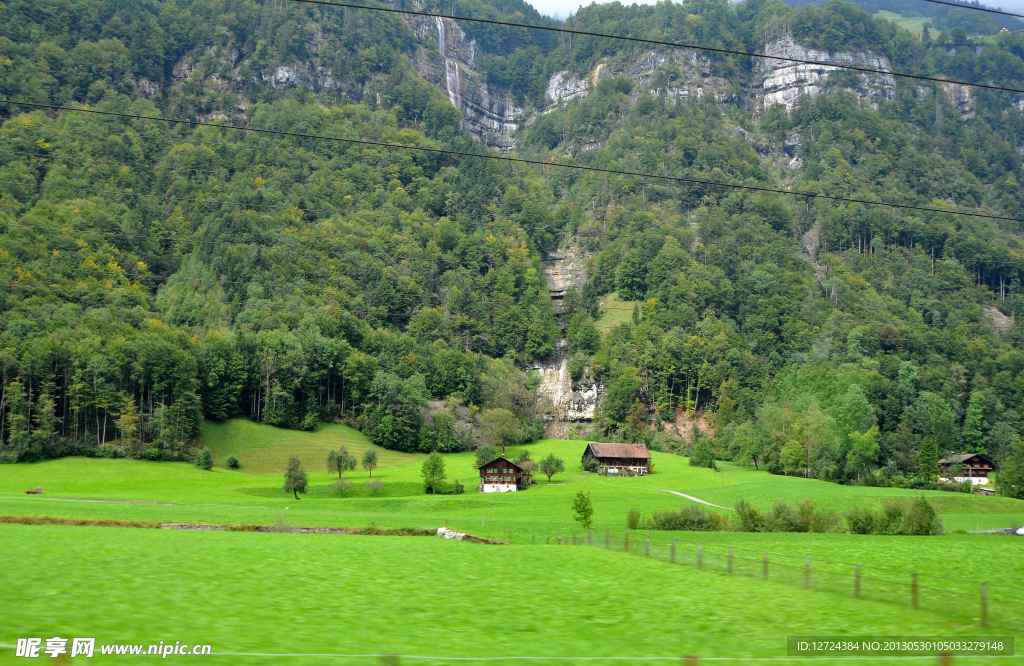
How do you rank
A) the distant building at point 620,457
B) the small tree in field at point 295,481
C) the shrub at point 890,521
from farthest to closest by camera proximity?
the distant building at point 620,457
the small tree in field at point 295,481
the shrub at point 890,521

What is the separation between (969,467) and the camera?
99375mm

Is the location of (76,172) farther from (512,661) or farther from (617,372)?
(512,661)

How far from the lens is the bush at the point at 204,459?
84625 mm

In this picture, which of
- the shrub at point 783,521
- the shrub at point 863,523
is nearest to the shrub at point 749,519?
the shrub at point 783,521

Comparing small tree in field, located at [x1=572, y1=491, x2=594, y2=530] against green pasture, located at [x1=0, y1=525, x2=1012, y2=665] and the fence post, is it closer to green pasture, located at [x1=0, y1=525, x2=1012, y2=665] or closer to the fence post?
green pasture, located at [x1=0, y1=525, x2=1012, y2=665]

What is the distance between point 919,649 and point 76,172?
182913mm

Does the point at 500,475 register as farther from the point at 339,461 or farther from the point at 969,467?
the point at 969,467

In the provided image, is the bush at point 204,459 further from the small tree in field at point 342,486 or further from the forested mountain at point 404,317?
the small tree in field at point 342,486

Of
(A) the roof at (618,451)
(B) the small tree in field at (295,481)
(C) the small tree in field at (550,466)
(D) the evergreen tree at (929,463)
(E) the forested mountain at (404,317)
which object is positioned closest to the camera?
(B) the small tree in field at (295,481)

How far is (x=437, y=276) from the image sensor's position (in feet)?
600

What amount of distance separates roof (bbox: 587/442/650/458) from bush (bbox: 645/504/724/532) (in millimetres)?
46925

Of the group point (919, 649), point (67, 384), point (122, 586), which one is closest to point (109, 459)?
point (67, 384)

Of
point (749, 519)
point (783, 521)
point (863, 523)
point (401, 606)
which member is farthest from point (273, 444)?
point (401, 606)

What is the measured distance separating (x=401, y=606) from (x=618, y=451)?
8362cm
